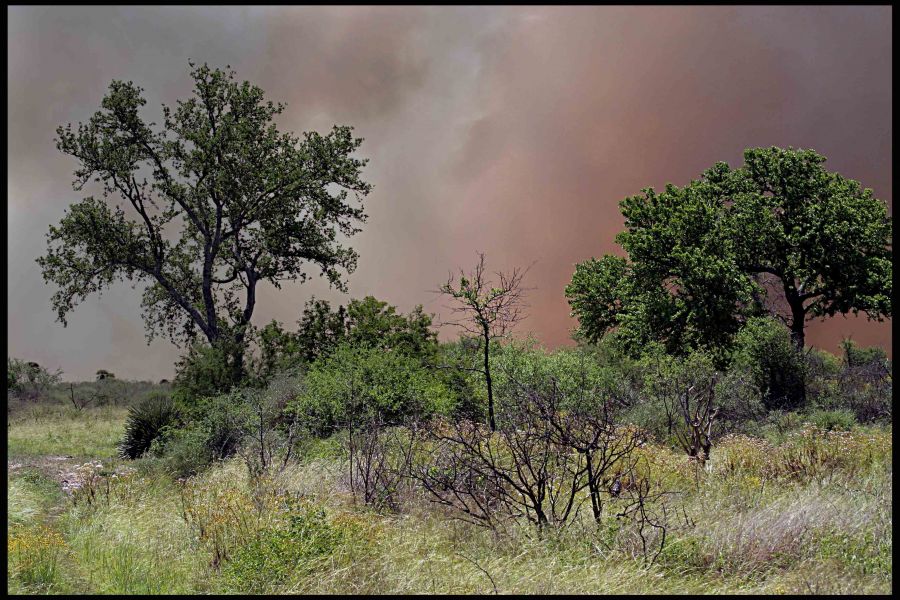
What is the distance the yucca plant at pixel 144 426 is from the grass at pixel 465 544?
8541 mm

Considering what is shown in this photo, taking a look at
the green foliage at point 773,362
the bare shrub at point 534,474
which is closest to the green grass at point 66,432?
the bare shrub at point 534,474

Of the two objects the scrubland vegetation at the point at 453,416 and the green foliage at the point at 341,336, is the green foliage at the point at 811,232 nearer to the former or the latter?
the scrubland vegetation at the point at 453,416

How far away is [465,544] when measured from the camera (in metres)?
7.50

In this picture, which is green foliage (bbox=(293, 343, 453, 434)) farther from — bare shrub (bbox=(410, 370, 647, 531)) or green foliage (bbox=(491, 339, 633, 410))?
bare shrub (bbox=(410, 370, 647, 531))

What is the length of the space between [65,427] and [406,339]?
13.8m

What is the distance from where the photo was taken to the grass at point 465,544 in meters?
6.45

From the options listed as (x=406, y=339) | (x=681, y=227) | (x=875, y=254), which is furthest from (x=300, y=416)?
(x=875, y=254)

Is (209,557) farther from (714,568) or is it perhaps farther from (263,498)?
(714,568)

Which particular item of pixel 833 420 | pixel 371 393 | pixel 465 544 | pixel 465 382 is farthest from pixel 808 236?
pixel 465 544

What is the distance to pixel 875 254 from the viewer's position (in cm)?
2633

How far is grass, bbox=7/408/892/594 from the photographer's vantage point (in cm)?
645

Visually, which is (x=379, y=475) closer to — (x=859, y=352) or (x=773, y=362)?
(x=773, y=362)

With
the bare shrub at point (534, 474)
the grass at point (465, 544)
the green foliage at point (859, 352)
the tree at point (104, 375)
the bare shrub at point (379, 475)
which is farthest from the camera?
the tree at point (104, 375)

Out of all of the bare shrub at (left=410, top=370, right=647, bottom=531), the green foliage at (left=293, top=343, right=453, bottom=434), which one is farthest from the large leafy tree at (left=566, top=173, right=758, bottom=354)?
the bare shrub at (left=410, top=370, right=647, bottom=531)
